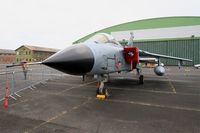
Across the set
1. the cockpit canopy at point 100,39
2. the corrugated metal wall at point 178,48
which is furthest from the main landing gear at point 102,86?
the corrugated metal wall at point 178,48

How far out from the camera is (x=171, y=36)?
45.8m

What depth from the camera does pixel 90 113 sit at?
17.4 ft

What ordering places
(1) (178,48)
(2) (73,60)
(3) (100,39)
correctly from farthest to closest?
(1) (178,48) < (3) (100,39) < (2) (73,60)

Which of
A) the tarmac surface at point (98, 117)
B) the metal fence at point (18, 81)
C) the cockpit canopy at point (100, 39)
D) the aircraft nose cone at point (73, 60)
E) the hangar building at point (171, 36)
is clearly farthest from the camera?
the hangar building at point (171, 36)

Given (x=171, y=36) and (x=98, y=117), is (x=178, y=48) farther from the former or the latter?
(x=98, y=117)

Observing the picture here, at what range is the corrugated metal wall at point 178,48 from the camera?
43844 millimetres

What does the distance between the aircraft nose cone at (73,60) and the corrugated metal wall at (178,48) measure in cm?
4360

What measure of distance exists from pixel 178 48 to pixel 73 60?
45.7 meters

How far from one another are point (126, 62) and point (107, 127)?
519cm

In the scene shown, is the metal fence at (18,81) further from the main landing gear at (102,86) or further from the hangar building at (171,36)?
the hangar building at (171,36)

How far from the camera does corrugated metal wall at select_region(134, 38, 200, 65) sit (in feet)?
144

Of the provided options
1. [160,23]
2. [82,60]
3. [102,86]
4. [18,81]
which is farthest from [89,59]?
[160,23]

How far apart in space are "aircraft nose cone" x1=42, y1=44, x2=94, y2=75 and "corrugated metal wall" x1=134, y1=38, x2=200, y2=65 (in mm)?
43605

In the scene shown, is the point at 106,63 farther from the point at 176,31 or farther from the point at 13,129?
the point at 176,31
